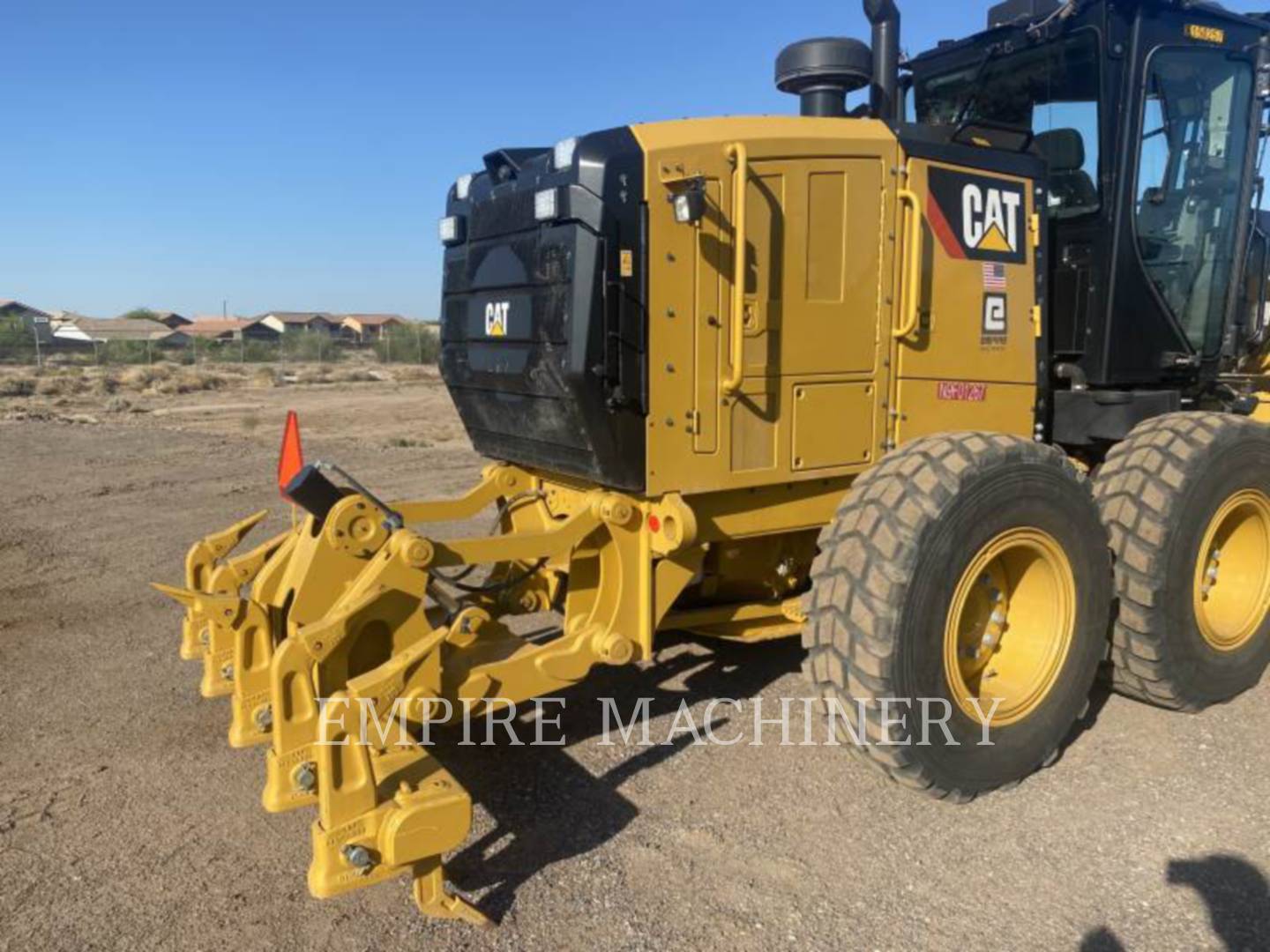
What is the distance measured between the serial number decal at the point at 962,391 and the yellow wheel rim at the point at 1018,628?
74cm

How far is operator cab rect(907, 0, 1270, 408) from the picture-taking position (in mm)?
4543

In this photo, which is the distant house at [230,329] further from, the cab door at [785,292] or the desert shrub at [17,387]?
the cab door at [785,292]

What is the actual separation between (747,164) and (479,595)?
217 cm

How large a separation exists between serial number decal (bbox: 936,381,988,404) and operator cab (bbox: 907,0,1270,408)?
2.43 feet

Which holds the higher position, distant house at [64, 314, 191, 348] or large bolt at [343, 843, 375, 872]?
distant house at [64, 314, 191, 348]

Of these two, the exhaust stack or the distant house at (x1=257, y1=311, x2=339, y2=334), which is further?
the distant house at (x1=257, y1=311, x2=339, y2=334)

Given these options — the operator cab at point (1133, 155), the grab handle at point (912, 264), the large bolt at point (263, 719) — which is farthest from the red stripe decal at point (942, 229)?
the large bolt at point (263, 719)

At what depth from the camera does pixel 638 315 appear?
3.53 meters

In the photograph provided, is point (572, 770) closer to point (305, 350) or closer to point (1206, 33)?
point (1206, 33)

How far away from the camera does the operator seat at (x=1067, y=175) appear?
4645 mm

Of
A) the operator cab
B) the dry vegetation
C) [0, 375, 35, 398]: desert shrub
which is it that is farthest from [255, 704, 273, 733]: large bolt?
[0, 375, 35, 398]: desert shrub

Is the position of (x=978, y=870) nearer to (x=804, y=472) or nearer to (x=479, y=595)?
(x=804, y=472)

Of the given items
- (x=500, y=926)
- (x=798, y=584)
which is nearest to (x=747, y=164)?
(x=798, y=584)

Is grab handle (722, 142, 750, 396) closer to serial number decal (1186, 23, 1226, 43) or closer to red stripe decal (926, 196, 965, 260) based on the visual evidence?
red stripe decal (926, 196, 965, 260)
